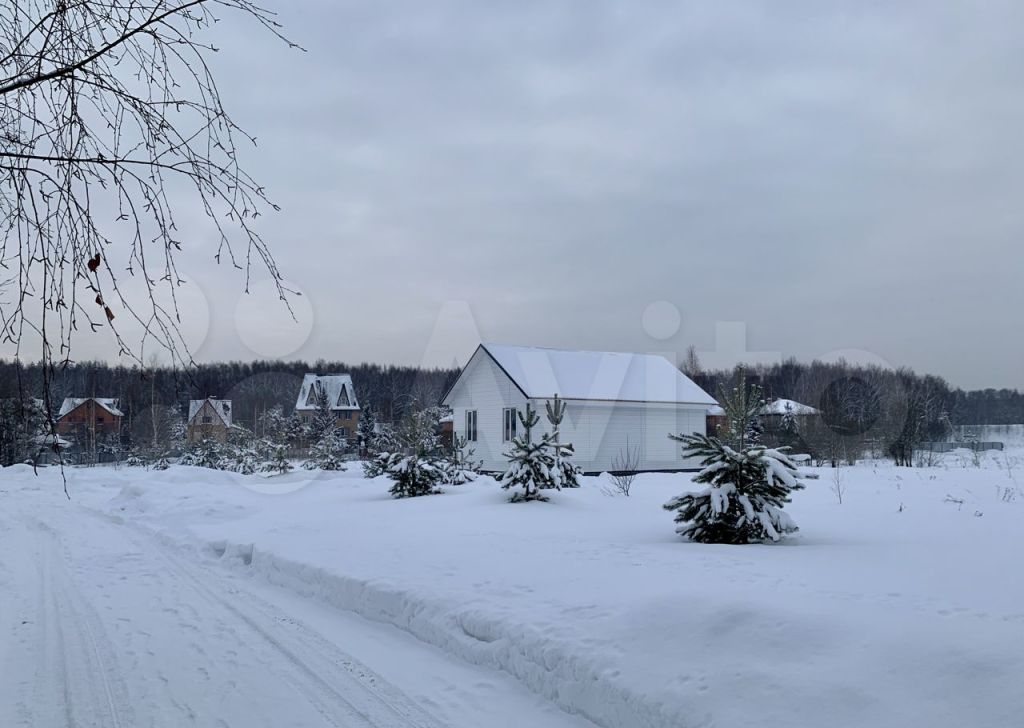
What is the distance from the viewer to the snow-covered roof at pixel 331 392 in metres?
69.2

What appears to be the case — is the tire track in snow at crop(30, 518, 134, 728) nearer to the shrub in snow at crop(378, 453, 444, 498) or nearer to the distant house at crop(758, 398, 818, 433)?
the shrub in snow at crop(378, 453, 444, 498)

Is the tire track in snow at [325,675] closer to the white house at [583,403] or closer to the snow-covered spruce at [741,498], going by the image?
the snow-covered spruce at [741,498]

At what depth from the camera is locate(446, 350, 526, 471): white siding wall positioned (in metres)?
27.0

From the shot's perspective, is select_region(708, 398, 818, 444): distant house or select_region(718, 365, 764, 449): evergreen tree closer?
select_region(718, 365, 764, 449): evergreen tree

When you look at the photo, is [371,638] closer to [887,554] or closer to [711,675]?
[711,675]

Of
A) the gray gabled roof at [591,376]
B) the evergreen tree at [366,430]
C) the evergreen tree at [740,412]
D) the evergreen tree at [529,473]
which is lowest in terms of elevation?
the evergreen tree at [366,430]

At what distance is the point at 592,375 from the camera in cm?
2855

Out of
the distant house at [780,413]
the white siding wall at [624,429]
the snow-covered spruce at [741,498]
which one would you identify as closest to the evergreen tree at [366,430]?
the distant house at [780,413]

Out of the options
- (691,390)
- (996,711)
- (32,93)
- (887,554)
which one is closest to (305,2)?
(32,93)

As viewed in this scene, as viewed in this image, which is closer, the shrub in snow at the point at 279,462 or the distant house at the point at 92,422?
the shrub in snow at the point at 279,462

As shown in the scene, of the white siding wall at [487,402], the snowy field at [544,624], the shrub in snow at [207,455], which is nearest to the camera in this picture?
the snowy field at [544,624]

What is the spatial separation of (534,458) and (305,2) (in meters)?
10.8

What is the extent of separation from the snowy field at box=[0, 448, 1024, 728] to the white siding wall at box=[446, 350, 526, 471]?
15.3 meters

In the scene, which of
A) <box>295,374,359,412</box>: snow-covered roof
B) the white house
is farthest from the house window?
<box>295,374,359,412</box>: snow-covered roof
